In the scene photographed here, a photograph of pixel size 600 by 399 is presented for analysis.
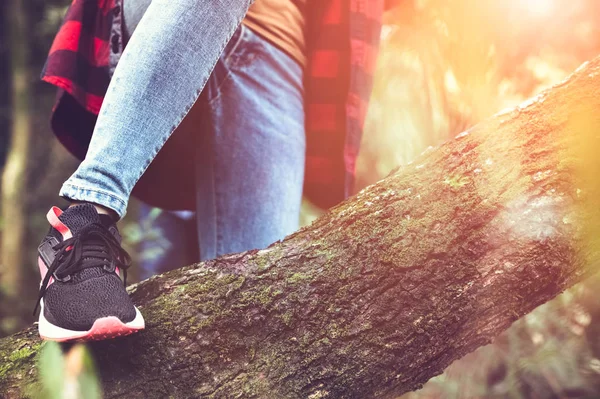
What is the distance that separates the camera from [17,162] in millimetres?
3924

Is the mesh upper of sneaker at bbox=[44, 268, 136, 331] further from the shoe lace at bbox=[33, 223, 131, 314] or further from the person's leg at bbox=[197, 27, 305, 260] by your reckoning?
the person's leg at bbox=[197, 27, 305, 260]

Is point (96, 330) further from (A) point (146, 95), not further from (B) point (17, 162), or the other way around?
(B) point (17, 162)

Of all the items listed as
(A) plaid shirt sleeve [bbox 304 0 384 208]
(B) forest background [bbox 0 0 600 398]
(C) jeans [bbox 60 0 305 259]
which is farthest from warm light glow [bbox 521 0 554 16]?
(C) jeans [bbox 60 0 305 259]

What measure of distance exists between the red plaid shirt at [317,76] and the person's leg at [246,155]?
6.6 inches

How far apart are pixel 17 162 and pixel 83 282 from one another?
3473 millimetres

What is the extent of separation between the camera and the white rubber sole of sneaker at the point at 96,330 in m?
0.86

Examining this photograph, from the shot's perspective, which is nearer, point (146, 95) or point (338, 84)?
point (146, 95)

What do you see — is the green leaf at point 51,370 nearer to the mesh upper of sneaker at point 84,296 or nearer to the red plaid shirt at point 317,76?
the mesh upper of sneaker at point 84,296

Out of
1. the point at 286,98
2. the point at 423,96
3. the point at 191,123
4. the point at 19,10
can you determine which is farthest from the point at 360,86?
the point at 19,10

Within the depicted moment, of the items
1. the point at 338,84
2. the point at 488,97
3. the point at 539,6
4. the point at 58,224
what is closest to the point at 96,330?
the point at 58,224

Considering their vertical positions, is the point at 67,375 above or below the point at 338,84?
below

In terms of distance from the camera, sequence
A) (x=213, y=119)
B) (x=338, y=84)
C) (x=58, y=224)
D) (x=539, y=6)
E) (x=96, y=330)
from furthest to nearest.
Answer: (x=539, y=6) < (x=338, y=84) < (x=213, y=119) < (x=58, y=224) < (x=96, y=330)

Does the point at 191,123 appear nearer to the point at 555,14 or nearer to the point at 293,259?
the point at 293,259

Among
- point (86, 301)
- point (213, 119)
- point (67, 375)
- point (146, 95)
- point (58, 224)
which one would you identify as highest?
point (213, 119)
